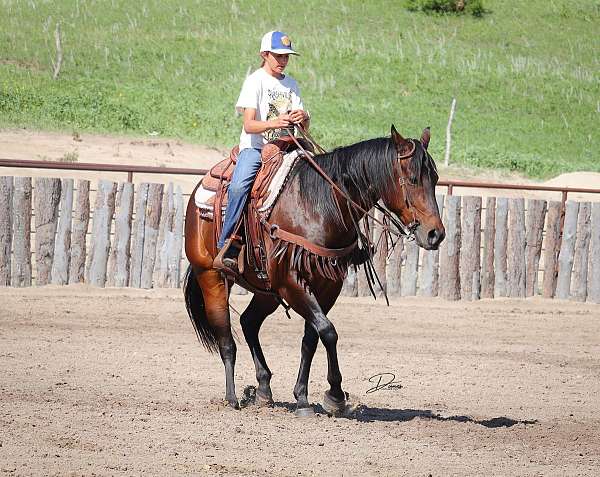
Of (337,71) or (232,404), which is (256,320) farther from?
(337,71)

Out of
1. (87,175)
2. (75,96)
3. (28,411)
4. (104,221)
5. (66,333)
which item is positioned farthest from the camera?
(75,96)

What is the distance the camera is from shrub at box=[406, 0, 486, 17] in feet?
150

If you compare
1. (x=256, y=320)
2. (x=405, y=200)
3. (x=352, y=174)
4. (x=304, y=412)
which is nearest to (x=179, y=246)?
(x=256, y=320)

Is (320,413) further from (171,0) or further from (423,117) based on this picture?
(171,0)

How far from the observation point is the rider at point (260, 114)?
8.27 metres

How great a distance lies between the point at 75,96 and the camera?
27.6m

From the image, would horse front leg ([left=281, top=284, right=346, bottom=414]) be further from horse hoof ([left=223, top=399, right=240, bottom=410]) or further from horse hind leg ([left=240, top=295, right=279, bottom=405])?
horse hind leg ([left=240, top=295, right=279, bottom=405])

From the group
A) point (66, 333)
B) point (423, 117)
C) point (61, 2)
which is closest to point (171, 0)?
point (61, 2)

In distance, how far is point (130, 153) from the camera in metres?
21.9

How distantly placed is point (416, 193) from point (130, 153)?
14.8 metres

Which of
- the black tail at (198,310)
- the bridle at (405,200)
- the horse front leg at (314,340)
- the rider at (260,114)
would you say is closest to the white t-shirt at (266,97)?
the rider at (260,114)

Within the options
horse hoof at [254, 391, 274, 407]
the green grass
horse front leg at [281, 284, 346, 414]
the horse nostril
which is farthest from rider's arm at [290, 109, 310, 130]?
the green grass

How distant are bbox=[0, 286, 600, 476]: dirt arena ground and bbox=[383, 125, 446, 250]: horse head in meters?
1.39

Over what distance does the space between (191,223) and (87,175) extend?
10.6 m
